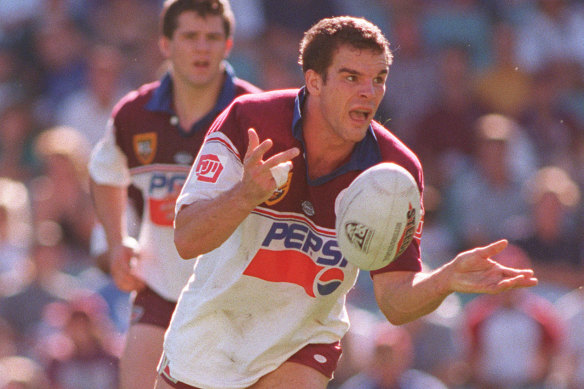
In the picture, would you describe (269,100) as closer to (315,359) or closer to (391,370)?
(315,359)

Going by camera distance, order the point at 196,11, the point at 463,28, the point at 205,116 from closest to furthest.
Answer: the point at 205,116, the point at 196,11, the point at 463,28

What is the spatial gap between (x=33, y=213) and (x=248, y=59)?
295cm

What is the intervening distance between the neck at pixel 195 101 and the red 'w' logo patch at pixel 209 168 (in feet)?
4.87

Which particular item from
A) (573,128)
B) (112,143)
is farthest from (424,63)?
(112,143)

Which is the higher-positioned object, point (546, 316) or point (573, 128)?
point (573, 128)

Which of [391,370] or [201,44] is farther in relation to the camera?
[391,370]

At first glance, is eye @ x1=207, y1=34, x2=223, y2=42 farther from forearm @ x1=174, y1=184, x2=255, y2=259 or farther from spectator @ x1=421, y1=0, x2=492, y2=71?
spectator @ x1=421, y1=0, x2=492, y2=71

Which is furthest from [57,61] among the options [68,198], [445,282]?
[445,282]

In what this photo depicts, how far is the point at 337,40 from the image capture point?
16.3ft

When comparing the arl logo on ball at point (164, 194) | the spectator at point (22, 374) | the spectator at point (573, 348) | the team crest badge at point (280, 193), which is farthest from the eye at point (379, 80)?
the spectator at point (22, 374)

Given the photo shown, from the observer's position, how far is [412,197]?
463 centimetres

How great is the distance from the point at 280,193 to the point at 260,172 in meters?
0.58

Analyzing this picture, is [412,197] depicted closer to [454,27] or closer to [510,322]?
[510,322]

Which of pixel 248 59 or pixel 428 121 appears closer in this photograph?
pixel 428 121
